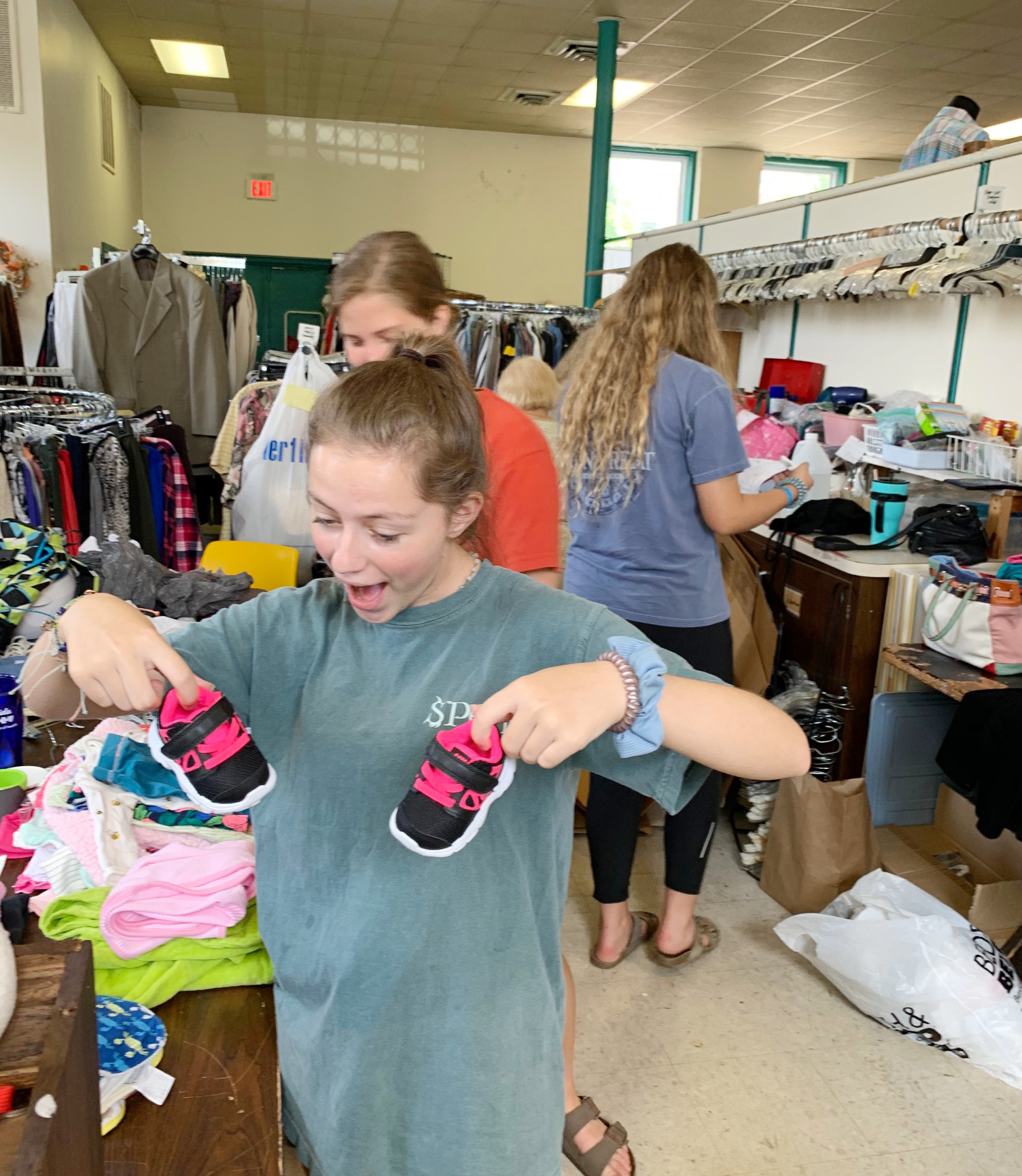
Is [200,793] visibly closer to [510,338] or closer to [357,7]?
[510,338]

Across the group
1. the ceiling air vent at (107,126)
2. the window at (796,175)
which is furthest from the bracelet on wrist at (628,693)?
the window at (796,175)

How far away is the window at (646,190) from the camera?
10.6 metres

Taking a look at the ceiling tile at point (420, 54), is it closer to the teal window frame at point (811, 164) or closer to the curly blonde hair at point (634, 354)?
the teal window frame at point (811, 164)

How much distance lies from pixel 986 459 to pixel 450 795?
2794 mm

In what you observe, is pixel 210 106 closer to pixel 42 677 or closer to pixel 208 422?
pixel 208 422

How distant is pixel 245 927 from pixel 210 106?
32.5ft

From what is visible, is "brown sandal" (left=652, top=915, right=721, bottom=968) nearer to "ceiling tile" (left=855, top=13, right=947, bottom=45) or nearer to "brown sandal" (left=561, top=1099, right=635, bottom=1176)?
"brown sandal" (left=561, top=1099, right=635, bottom=1176)

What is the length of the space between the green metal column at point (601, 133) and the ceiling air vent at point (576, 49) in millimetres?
451

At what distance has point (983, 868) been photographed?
110 inches

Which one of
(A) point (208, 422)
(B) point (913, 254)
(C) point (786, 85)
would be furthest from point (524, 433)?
(C) point (786, 85)

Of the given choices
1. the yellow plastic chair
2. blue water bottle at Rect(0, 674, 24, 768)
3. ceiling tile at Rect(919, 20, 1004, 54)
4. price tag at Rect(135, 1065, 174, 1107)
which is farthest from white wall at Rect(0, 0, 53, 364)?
price tag at Rect(135, 1065, 174, 1107)

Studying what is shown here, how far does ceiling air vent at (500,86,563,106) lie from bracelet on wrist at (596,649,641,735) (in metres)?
8.53

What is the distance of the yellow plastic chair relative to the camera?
297 centimetres

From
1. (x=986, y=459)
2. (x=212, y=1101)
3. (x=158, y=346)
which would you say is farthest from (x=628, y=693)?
(x=158, y=346)
